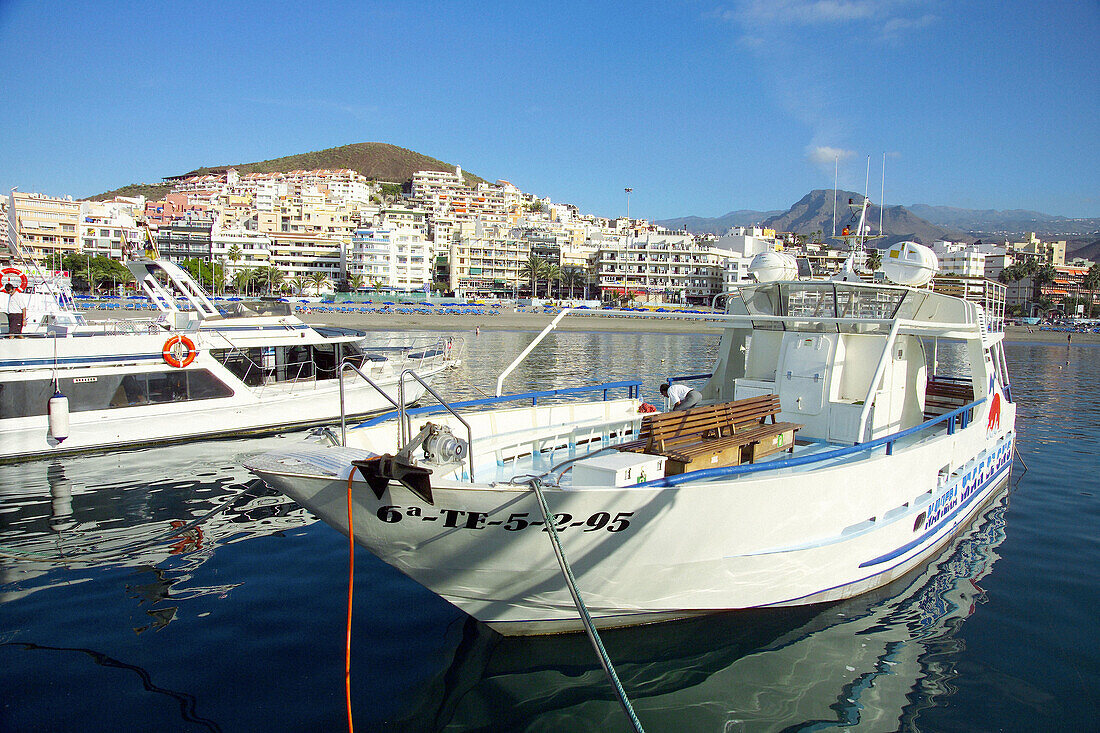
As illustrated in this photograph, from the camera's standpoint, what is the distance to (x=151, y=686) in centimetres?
608

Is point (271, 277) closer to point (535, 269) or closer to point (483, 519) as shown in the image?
point (535, 269)

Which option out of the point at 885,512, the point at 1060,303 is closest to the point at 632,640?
the point at 885,512

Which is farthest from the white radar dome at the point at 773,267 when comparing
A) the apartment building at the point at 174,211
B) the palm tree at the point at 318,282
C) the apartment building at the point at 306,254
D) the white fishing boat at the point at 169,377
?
the apartment building at the point at 174,211

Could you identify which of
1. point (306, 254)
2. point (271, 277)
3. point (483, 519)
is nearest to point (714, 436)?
point (483, 519)

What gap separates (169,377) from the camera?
56.5 ft

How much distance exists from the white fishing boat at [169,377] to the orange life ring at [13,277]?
3.62ft

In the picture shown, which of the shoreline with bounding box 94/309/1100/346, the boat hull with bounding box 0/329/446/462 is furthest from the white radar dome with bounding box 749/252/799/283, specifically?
the shoreline with bounding box 94/309/1100/346

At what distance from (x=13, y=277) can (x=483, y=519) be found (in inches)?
869

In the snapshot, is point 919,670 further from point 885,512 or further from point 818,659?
point 885,512

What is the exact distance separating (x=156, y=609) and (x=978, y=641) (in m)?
9.78

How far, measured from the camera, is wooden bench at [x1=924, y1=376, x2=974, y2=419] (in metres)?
12.8

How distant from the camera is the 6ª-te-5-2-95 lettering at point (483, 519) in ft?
19.1

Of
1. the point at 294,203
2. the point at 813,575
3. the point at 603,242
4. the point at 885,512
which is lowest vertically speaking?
the point at 813,575

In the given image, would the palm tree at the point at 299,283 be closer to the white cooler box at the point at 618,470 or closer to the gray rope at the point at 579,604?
the white cooler box at the point at 618,470
